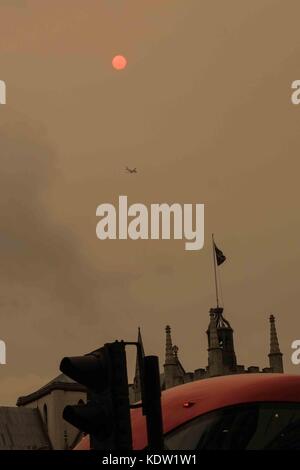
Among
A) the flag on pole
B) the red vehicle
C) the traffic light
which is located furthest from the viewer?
the flag on pole

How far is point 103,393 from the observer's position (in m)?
7.46

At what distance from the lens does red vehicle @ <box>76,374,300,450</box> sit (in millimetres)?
9984

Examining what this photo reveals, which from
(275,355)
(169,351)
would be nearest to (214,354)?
(275,355)

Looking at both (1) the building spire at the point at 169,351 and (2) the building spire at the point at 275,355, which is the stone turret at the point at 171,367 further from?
(2) the building spire at the point at 275,355

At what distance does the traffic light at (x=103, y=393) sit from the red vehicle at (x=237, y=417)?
2.70 metres

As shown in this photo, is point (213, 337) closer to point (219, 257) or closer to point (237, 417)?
point (219, 257)

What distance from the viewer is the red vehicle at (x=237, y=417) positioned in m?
9.98

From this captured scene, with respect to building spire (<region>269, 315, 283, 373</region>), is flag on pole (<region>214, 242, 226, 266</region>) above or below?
above

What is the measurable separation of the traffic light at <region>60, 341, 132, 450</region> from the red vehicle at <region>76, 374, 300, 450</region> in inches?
106

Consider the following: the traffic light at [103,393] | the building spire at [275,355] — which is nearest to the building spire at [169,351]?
the building spire at [275,355]

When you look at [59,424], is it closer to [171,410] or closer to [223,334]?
[223,334]

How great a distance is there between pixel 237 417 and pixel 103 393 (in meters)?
2.98

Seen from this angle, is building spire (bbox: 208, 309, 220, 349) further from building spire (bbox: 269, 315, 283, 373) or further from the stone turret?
building spire (bbox: 269, 315, 283, 373)

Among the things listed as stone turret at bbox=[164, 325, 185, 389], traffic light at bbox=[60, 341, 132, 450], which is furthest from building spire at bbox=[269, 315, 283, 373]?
traffic light at bbox=[60, 341, 132, 450]
